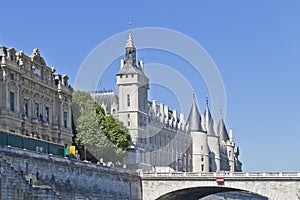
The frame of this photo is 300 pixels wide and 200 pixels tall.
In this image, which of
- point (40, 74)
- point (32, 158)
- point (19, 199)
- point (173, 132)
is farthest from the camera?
point (173, 132)

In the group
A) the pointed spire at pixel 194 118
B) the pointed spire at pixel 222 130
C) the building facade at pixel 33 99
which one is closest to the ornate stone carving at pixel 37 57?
the building facade at pixel 33 99

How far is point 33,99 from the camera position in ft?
257

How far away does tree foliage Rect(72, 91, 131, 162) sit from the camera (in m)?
91.2

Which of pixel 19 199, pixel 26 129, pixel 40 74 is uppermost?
pixel 40 74

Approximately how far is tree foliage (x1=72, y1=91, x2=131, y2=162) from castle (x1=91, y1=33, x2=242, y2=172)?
868 inches

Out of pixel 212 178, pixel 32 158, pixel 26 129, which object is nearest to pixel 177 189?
pixel 212 178

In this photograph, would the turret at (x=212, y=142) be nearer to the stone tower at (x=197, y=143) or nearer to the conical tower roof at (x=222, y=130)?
the stone tower at (x=197, y=143)

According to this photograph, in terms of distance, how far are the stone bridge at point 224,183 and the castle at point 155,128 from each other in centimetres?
3046

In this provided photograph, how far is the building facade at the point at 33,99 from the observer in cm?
7162

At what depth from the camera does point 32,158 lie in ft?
186

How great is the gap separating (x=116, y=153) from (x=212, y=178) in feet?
52.5

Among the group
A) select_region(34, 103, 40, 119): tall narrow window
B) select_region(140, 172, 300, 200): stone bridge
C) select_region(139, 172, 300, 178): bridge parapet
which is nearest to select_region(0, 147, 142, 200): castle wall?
select_region(140, 172, 300, 200): stone bridge

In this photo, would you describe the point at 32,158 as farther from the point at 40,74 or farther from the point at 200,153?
the point at 200,153

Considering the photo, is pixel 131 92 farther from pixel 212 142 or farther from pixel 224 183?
pixel 212 142
